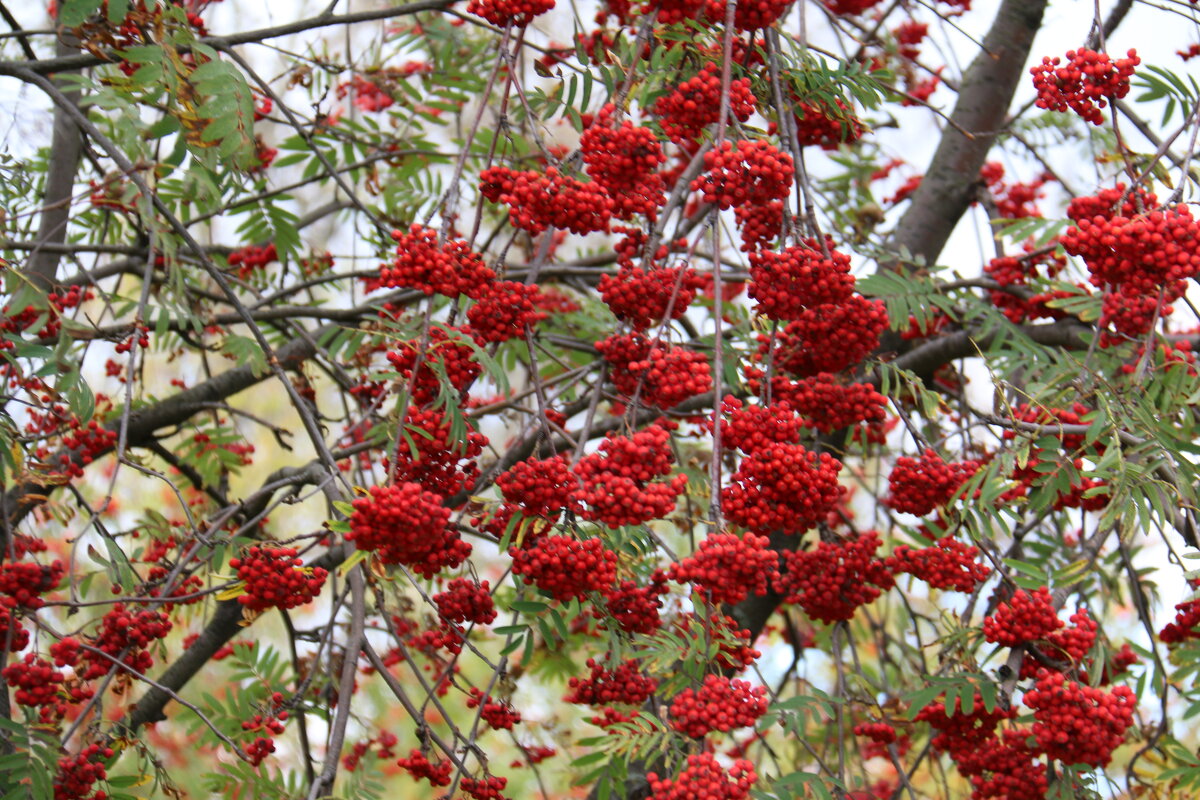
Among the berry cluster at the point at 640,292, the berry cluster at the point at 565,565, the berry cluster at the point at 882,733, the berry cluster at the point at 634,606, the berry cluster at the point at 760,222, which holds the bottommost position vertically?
the berry cluster at the point at 565,565

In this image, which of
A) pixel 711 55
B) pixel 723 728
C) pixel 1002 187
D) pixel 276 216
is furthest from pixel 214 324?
pixel 1002 187

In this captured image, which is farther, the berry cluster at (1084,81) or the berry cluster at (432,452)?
the berry cluster at (1084,81)

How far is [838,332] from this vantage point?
1985 mm

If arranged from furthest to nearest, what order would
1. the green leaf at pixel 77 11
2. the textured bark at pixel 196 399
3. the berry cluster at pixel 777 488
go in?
the textured bark at pixel 196 399 < the green leaf at pixel 77 11 < the berry cluster at pixel 777 488

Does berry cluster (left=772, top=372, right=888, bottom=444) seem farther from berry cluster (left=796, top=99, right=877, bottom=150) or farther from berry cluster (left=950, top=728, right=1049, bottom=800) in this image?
berry cluster (left=950, top=728, right=1049, bottom=800)

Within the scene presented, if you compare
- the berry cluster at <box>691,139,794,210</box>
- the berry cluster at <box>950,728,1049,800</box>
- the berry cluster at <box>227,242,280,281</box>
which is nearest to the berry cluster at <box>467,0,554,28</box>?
the berry cluster at <box>691,139,794,210</box>

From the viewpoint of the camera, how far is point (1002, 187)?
4.35 metres

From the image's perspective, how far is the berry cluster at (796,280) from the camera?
5.87 ft

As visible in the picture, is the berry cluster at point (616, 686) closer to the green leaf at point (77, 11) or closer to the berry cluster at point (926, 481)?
the berry cluster at point (926, 481)

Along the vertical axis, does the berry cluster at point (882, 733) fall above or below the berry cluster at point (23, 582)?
above

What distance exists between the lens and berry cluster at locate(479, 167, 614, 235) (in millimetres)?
1732

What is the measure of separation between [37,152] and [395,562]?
269 centimetres

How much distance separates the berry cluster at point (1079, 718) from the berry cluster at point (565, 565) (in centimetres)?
84

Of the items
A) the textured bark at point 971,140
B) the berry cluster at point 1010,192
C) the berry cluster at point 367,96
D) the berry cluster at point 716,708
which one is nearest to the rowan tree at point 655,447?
the berry cluster at point 716,708
